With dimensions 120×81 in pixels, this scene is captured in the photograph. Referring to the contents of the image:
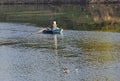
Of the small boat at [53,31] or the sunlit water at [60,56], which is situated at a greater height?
the sunlit water at [60,56]

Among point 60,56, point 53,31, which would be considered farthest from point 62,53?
point 53,31

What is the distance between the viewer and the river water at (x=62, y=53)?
40.9 m

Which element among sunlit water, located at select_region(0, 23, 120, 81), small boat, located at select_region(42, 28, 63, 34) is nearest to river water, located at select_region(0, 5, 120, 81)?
sunlit water, located at select_region(0, 23, 120, 81)

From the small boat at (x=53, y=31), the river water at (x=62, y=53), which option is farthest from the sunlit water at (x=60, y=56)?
the small boat at (x=53, y=31)

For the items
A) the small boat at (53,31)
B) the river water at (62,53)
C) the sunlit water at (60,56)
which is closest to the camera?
the sunlit water at (60,56)

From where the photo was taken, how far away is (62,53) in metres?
52.5

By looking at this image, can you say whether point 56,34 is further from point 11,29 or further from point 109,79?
point 109,79

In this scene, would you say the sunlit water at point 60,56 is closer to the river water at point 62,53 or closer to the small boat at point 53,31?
the river water at point 62,53

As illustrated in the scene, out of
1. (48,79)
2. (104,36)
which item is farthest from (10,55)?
(104,36)

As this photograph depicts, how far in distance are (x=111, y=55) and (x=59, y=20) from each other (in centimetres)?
4123

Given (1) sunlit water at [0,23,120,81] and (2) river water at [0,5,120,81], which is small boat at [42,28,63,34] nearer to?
(2) river water at [0,5,120,81]

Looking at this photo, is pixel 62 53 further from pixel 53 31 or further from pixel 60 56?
pixel 53 31

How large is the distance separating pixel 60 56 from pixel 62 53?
2030 millimetres

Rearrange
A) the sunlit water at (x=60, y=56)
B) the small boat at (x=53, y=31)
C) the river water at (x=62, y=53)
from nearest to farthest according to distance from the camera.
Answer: the sunlit water at (x=60, y=56), the river water at (x=62, y=53), the small boat at (x=53, y=31)
